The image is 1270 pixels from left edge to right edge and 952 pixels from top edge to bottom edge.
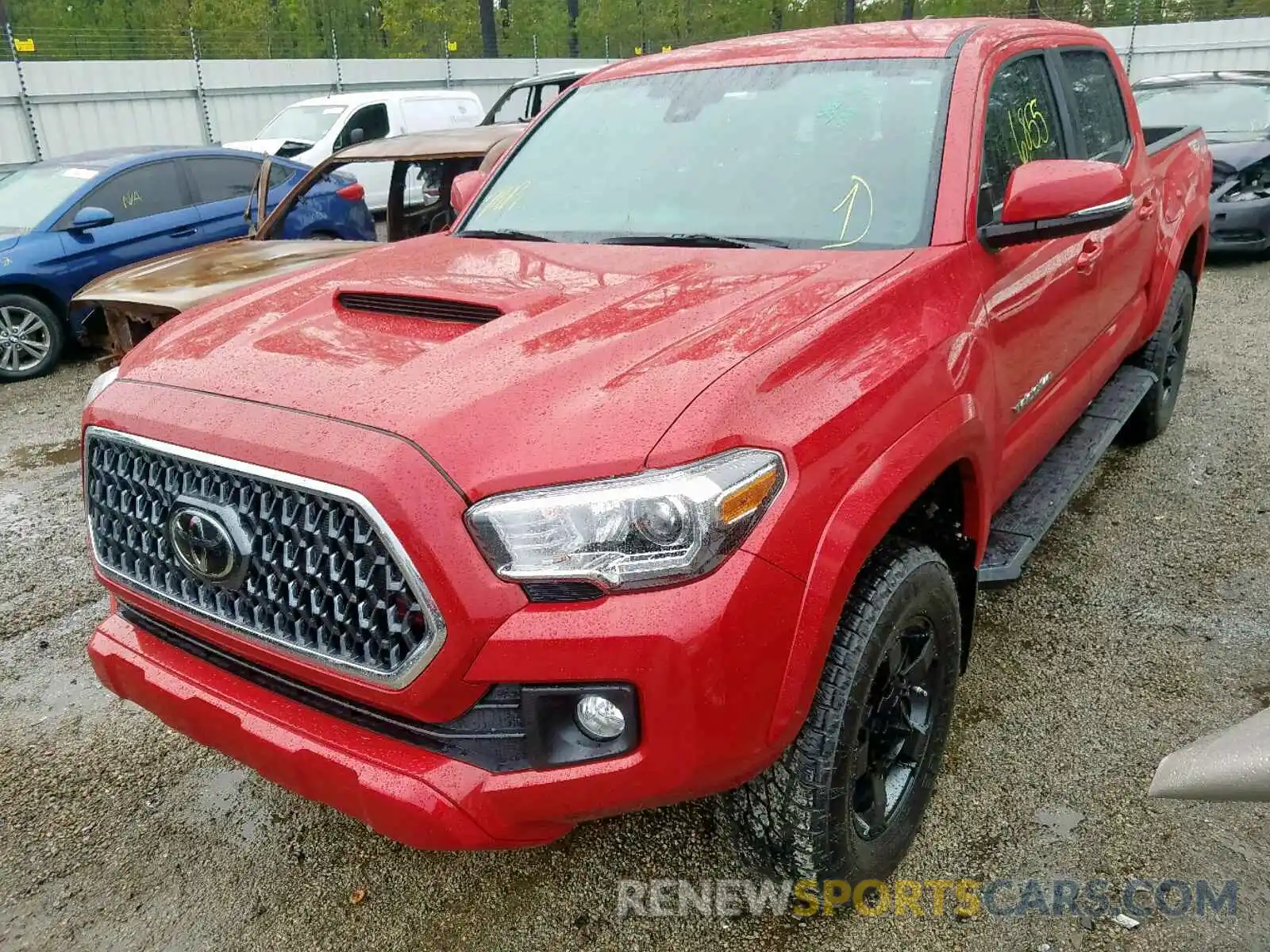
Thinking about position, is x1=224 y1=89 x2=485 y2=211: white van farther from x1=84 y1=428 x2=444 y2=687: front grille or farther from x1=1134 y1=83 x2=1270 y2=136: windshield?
x1=84 y1=428 x2=444 y2=687: front grille

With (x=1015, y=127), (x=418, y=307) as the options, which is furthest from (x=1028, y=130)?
(x=418, y=307)

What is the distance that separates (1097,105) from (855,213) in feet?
6.12

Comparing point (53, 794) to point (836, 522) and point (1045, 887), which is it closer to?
point (836, 522)

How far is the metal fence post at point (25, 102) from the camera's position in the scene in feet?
50.0

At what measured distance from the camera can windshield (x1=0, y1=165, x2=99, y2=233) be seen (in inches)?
294

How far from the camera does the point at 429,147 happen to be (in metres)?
6.18

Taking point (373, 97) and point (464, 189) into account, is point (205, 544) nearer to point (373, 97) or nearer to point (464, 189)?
point (464, 189)

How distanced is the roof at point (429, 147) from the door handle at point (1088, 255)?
12.1ft

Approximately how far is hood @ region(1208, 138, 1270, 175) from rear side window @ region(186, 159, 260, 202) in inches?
330

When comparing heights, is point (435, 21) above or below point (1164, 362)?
above

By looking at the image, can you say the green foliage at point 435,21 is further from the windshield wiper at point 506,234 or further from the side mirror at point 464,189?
the windshield wiper at point 506,234

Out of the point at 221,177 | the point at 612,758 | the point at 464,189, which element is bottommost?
the point at 612,758

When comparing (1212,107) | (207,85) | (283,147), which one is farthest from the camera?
(207,85)

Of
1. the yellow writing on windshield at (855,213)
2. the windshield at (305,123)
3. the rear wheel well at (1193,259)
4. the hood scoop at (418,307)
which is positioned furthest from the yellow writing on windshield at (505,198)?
the windshield at (305,123)
